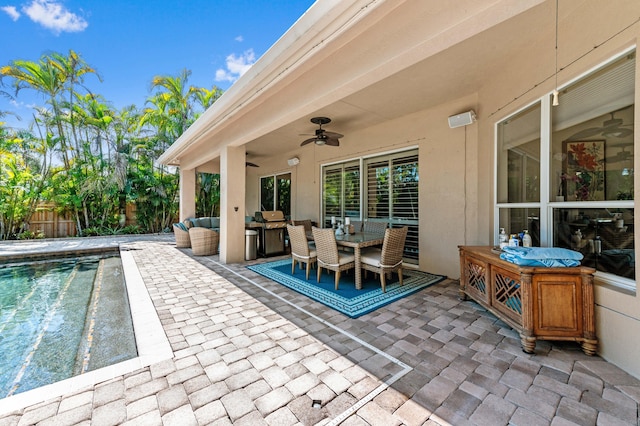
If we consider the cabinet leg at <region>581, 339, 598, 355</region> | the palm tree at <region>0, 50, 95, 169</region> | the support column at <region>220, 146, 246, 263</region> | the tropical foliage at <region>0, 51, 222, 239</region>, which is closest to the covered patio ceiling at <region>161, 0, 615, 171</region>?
the support column at <region>220, 146, 246, 263</region>

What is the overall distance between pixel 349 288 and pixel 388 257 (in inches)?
29.3

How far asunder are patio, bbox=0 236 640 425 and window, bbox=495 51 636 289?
95 centimetres

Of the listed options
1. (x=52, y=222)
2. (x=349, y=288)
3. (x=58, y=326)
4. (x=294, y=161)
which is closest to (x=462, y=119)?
(x=349, y=288)

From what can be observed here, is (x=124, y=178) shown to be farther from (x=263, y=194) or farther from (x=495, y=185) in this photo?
(x=495, y=185)

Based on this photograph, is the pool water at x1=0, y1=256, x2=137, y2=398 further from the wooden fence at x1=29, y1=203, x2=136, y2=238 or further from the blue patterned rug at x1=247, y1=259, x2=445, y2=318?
the wooden fence at x1=29, y1=203, x2=136, y2=238

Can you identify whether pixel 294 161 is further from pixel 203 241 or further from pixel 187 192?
pixel 187 192

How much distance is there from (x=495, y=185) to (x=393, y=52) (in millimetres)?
2439

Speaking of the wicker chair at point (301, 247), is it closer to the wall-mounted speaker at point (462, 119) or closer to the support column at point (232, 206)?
the support column at point (232, 206)

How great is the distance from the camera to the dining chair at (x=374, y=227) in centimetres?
483

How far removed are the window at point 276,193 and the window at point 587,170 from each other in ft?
20.4

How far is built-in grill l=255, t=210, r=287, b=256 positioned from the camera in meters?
6.21

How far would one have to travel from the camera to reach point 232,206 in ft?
18.5

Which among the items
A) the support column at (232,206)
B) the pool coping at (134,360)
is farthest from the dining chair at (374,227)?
the pool coping at (134,360)

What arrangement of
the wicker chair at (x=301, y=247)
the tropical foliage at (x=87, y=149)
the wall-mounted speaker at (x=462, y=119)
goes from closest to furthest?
the wall-mounted speaker at (x=462, y=119)
the wicker chair at (x=301, y=247)
the tropical foliage at (x=87, y=149)
